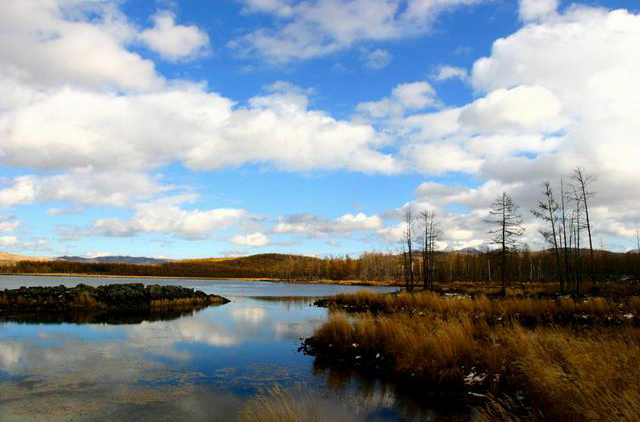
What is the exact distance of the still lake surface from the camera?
9422mm

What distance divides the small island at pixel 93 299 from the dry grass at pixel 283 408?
1024 inches

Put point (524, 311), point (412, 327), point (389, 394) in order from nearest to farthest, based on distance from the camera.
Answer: point (389, 394) → point (412, 327) → point (524, 311)

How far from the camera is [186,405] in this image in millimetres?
9891

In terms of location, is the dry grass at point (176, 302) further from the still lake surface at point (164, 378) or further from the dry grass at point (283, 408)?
the dry grass at point (283, 408)

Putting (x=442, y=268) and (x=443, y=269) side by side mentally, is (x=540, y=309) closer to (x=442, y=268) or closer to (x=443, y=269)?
(x=442, y=268)

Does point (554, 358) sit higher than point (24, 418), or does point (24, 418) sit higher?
point (554, 358)

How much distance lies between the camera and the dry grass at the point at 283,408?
22.3ft

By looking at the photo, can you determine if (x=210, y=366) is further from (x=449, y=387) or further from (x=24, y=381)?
(x=449, y=387)

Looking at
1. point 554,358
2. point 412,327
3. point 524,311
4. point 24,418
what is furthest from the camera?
point 524,311

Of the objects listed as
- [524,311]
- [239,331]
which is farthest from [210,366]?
[524,311]

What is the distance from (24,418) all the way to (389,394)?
8.07 meters

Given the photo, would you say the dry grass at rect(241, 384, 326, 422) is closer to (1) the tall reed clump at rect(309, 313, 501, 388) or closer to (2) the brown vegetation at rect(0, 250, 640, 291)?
(1) the tall reed clump at rect(309, 313, 501, 388)

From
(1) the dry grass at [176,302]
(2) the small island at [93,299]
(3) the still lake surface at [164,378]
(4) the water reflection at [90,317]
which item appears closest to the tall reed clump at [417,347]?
(3) the still lake surface at [164,378]

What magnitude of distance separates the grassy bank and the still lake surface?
1.28 m
